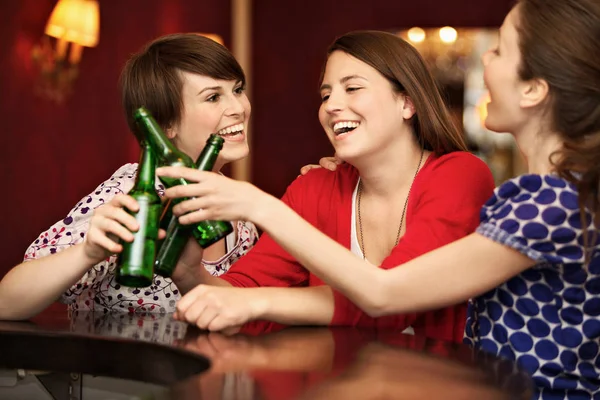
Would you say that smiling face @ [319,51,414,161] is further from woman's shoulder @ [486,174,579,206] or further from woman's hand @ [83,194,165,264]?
woman's hand @ [83,194,165,264]

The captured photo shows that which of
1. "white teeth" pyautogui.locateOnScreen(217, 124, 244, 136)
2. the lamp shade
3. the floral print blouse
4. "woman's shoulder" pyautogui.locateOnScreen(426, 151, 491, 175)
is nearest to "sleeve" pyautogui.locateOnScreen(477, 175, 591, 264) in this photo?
"woman's shoulder" pyautogui.locateOnScreen(426, 151, 491, 175)

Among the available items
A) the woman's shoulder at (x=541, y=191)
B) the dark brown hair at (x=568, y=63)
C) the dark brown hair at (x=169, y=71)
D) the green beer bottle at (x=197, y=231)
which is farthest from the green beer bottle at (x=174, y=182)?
the dark brown hair at (x=169, y=71)

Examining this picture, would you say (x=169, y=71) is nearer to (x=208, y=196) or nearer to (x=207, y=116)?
(x=207, y=116)

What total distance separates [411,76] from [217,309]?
78cm

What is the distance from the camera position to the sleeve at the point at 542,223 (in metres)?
1.36

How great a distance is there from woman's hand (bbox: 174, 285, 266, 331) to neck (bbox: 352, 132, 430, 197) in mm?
557

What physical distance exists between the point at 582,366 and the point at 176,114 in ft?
3.87

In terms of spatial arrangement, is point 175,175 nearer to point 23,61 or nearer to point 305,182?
point 305,182

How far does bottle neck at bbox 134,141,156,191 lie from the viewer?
1.36 metres

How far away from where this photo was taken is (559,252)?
4.55ft

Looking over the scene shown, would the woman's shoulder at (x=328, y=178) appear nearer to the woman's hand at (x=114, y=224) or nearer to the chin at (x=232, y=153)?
the chin at (x=232, y=153)

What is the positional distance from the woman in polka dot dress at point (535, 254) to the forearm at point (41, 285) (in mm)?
247

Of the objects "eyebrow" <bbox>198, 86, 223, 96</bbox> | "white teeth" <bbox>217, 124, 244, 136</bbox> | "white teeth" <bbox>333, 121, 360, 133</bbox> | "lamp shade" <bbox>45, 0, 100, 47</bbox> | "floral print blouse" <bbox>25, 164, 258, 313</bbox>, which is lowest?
"floral print blouse" <bbox>25, 164, 258, 313</bbox>

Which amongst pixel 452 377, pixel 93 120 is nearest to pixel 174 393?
pixel 452 377
